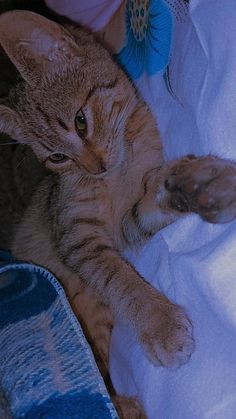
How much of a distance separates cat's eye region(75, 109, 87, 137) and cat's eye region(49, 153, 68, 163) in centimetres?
10

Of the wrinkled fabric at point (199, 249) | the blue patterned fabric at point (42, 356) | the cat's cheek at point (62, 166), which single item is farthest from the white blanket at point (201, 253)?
the cat's cheek at point (62, 166)

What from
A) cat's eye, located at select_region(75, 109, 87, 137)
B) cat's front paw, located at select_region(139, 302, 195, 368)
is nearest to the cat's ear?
cat's eye, located at select_region(75, 109, 87, 137)

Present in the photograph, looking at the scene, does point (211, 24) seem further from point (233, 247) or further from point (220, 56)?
point (233, 247)

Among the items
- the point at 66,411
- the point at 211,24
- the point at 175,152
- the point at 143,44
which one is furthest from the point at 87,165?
the point at 66,411

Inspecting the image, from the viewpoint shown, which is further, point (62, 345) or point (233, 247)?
point (62, 345)

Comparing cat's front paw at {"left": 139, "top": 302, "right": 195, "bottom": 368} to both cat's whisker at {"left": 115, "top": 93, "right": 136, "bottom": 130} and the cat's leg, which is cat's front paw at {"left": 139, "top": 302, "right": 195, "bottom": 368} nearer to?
the cat's leg

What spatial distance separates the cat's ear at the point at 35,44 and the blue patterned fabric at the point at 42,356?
1.52 ft

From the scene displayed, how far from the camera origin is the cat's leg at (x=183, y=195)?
95 cm

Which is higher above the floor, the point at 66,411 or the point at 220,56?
the point at 220,56

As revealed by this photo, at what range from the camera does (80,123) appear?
4.09ft

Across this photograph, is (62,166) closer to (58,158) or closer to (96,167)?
(58,158)

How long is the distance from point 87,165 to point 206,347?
0.50 m

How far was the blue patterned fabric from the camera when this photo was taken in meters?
0.93

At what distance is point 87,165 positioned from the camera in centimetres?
125
